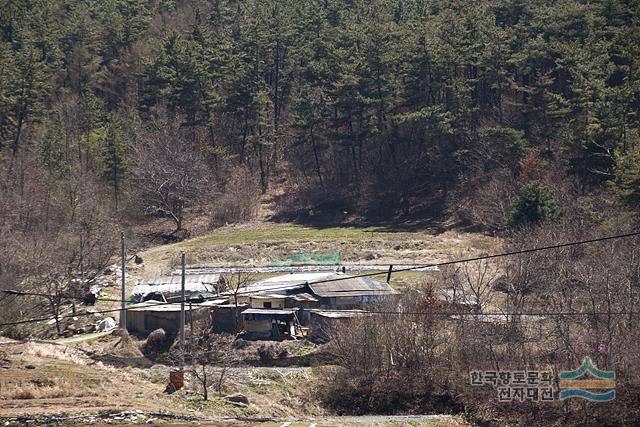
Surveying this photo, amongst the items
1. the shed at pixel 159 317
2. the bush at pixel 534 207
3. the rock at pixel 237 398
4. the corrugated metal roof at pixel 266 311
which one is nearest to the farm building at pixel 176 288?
the shed at pixel 159 317

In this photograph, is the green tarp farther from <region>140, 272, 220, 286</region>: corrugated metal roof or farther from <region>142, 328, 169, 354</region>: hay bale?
<region>142, 328, 169, 354</region>: hay bale

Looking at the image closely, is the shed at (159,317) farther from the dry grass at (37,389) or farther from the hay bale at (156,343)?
the dry grass at (37,389)

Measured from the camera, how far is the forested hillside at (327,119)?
61.0m

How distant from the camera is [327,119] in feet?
243

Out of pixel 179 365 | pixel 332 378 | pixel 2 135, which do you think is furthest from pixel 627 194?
pixel 2 135

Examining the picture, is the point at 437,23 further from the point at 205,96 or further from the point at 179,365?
the point at 179,365

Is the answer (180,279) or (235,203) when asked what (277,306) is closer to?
(180,279)

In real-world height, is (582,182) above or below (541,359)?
above

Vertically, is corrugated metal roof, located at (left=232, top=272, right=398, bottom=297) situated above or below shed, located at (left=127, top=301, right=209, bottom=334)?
above

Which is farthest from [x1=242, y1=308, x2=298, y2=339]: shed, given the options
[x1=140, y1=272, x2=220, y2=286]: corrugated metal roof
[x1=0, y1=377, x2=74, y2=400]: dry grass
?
[x1=0, y1=377, x2=74, y2=400]: dry grass

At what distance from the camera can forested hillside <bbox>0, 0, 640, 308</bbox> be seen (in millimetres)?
61031

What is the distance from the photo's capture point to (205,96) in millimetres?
76500

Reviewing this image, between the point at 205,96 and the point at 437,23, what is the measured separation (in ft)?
58.8

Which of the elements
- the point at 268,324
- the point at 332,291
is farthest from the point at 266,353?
the point at 332,291
